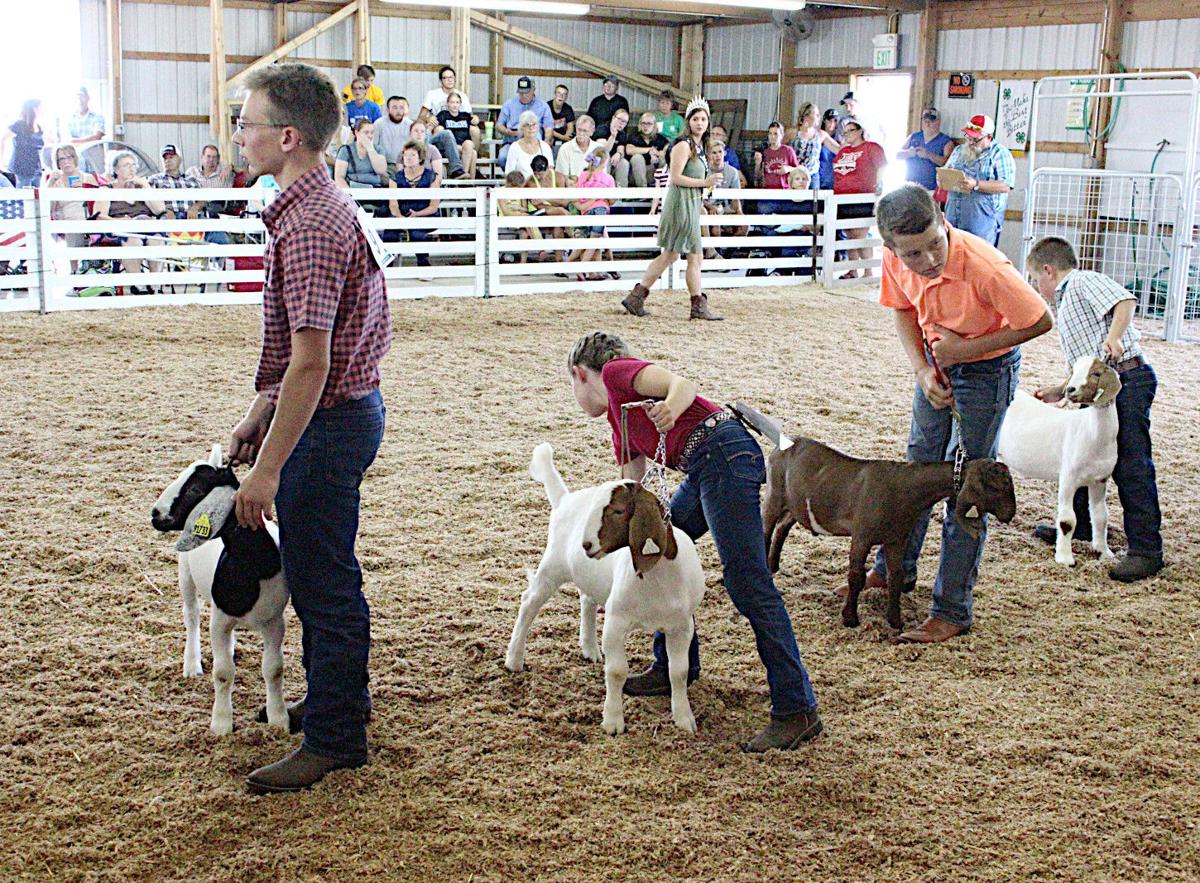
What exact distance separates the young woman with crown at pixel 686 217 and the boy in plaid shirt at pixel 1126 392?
5866mm

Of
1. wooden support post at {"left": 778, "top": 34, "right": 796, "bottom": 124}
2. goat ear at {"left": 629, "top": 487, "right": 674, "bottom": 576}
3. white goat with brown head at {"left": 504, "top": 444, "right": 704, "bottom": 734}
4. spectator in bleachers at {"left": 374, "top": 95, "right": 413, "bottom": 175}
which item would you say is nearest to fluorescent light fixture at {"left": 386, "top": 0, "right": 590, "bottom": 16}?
spectator in bleachers at {"left": 374, "top": 95, "right": 413, "bottom": 175}

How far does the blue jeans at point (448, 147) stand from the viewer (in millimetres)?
14023

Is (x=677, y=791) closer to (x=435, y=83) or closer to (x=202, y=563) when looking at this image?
(x=202, y=563)

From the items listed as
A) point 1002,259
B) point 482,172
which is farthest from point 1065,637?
point 482,172

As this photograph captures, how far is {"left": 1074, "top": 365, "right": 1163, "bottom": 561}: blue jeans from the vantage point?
16.1 ft

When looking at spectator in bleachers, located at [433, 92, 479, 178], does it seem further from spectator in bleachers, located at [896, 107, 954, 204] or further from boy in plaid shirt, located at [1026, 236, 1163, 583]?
boy in plaid shirt, located at [1026, 236, 1163, 583]

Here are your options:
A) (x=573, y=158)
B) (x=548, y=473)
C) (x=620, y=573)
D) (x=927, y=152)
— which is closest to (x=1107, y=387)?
(x=548, y=473)

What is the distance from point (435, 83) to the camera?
742 inches

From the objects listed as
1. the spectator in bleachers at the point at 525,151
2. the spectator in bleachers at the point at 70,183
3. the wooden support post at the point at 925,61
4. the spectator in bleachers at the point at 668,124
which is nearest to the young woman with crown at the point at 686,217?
the spectator in bleachers at the point at 525,151

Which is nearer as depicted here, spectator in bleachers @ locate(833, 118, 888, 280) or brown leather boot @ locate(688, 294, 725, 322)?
brown leather boot @ locate(688, 294, 725, 322)

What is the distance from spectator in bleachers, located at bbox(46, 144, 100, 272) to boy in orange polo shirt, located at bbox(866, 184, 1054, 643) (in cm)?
875

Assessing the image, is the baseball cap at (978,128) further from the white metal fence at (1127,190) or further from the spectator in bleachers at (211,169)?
the spectator in bleachers at (211,169)

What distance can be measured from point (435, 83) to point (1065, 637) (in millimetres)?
16311

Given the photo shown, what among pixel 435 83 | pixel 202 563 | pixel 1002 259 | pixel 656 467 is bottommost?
pixel 202 563
